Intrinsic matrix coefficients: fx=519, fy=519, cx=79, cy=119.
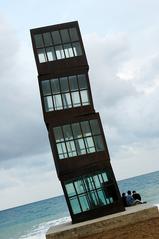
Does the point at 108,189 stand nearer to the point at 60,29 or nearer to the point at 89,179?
the point at 89,179

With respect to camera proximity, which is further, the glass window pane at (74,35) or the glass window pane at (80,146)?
the glass window pane at (74,35)

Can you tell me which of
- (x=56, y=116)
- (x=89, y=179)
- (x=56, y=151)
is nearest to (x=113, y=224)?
(x=89, y=179)

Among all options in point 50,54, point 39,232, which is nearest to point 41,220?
point 39,232

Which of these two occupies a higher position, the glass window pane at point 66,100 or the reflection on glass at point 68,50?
the reflection on glass at point 68,50

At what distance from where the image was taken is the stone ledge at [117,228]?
17.8m

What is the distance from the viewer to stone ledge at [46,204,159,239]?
17.8m

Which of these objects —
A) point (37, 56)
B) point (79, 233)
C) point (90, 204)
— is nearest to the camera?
point (79, 233)

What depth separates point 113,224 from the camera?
58.5ft

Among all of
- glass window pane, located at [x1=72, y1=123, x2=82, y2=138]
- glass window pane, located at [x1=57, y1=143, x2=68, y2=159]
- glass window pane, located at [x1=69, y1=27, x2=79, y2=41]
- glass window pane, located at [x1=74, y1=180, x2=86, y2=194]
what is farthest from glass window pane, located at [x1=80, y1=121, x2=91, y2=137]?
glass window pane, located at [x1=69, y1=27, x2=79, y2=41]

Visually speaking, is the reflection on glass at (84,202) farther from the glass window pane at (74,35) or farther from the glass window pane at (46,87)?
the glass window pane at (74,35)

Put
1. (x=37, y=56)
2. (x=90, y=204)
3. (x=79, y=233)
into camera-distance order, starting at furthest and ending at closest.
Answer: (x=37, y=56) < (x=90, y=204) < (x=79, y=233)

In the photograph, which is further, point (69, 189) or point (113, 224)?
point (69, 189)

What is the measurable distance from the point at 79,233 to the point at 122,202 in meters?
2.56

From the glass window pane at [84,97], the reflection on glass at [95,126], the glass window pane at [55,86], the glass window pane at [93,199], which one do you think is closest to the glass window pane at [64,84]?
the glass window pane at [55,86]
